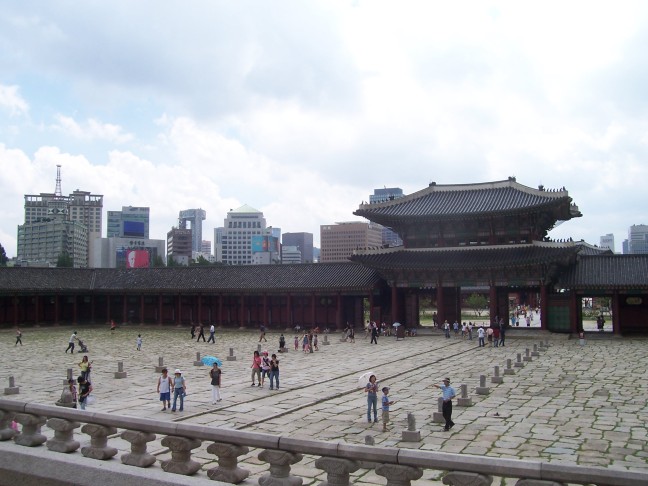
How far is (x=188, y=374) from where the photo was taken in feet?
92.2

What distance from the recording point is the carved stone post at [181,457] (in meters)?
7.84

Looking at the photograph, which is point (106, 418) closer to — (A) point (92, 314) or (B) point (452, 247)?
(B) point (452, 247)

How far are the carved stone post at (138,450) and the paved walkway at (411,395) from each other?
1.54 m

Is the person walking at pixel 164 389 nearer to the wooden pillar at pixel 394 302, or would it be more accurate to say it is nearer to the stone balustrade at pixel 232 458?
the stone balustrade at pixel 232 458

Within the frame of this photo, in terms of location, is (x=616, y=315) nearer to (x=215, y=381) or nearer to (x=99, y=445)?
(x=215, y=381)

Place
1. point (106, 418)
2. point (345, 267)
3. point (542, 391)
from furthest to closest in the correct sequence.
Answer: point (345, 267) < point (542, 391) < point (106, 418)

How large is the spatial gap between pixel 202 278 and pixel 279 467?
56268 millimetres

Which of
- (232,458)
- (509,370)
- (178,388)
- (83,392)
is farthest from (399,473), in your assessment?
(509,370)

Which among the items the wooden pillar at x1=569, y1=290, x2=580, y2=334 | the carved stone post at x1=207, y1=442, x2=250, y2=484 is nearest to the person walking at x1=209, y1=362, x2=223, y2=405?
the carved stone post at x1=207, y1=442, x2=250, y2=484

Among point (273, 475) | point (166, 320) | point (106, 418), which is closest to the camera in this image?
point (273, 475)

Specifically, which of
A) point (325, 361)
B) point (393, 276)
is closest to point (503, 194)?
point (393, 276)

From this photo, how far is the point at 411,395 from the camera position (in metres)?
22.2

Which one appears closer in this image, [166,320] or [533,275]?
[533,275]

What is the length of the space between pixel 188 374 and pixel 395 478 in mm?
22823
